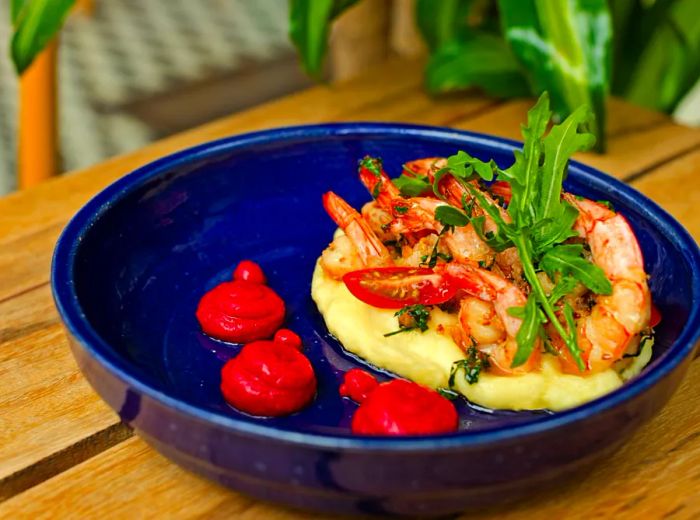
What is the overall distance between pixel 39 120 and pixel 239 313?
0.99 metres

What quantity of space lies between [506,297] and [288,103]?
3.18ft

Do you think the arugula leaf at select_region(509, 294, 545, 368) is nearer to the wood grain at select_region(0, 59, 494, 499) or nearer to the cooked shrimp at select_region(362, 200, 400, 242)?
the cooked shrimp at select_region(362, 200, 400, 242)

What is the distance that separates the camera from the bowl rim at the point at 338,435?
0.81 metres

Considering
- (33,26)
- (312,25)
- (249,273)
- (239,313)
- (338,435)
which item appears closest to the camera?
(338,435)

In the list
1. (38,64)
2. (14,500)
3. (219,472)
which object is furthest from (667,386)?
(38,64)

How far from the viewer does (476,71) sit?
1.89m

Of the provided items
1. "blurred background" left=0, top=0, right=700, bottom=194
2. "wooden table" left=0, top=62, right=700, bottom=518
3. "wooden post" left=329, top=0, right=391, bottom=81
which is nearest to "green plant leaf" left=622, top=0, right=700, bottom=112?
"blurred background" left=0, top=0, right=700, bottom=194

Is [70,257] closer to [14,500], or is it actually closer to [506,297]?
[14,500]

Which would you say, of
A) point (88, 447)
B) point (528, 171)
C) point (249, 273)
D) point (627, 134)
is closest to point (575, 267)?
point (528, 171)

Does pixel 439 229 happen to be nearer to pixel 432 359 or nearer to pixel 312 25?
pixel 432 359

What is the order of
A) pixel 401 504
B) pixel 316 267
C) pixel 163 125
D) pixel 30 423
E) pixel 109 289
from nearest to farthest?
pixel 401 504
pixel 30 423
pixel 109 289
pixel 316 267
pixel 163 125

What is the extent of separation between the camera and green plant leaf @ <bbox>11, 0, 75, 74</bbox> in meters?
1.60

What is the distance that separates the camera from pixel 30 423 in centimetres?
108

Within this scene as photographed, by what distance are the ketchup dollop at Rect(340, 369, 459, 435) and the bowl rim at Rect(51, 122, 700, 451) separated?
133 mm
